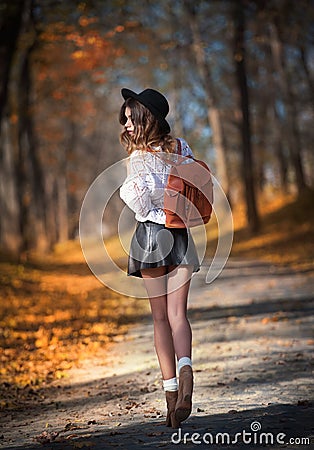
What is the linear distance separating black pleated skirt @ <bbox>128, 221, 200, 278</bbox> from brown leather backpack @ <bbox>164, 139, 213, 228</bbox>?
0.27 feet

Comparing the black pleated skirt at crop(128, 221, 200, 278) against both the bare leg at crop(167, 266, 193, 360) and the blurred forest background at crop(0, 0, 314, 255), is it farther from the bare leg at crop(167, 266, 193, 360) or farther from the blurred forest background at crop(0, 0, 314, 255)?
the blurred forest background at crop(0, 0, 314, 255)

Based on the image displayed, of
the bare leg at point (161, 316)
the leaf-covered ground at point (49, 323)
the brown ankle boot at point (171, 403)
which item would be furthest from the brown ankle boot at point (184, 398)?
the leaf-covered ground at point (49, 323)

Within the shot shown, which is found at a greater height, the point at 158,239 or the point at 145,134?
the point at 145,134

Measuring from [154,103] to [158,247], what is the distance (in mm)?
937

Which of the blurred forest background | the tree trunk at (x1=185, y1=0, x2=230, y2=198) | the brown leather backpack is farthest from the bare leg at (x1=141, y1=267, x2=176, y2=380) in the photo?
the tree trunk at (x1=185, y1=0, x2=230, y2=198)

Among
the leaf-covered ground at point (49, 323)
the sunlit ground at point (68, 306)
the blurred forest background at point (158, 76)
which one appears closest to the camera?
the leaf-covered ground at point (49, 323)

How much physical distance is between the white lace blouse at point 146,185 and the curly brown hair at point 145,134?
0.05 meters

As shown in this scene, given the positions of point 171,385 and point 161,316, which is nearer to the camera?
point 171,385

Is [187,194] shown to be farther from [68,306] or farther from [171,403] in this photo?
[68,306]

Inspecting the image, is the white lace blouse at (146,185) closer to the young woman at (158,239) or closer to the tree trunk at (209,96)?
the young woman at (158,239)

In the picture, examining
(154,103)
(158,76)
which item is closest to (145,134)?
(154,103)

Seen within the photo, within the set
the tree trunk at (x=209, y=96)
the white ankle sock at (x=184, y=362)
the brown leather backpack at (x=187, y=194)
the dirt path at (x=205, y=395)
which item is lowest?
the dirt path at (x=205, y=395)

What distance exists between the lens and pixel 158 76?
35.3 meters

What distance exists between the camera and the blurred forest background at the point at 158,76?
19609 mm
